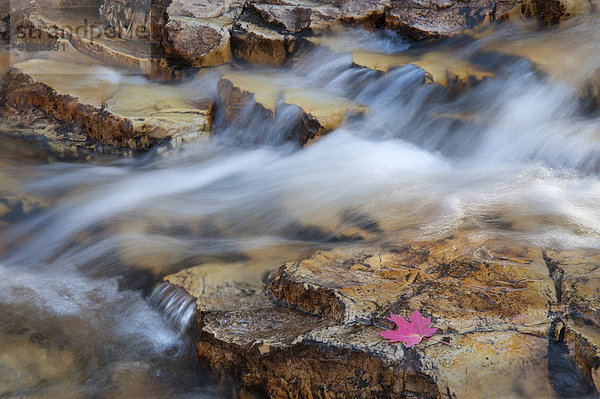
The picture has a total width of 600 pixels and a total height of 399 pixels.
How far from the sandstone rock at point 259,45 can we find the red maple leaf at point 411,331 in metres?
5.11

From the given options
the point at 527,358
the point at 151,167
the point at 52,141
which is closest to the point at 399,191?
the point at 527,358

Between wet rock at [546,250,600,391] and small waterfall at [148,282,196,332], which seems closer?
wet rock at [546,250,600,391]

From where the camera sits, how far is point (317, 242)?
3.78 metres

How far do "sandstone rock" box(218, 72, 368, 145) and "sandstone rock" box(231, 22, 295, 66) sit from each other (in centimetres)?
49

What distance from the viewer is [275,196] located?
473 cm

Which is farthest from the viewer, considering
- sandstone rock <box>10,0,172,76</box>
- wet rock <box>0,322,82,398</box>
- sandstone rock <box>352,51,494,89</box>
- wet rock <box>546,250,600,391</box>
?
sandstone rock <box>10,0,172,76</box>

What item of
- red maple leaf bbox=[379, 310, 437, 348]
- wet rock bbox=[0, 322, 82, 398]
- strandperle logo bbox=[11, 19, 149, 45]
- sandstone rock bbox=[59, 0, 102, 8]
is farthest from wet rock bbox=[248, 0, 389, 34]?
red maple leaf bbox=[379, 310, 437, 348]

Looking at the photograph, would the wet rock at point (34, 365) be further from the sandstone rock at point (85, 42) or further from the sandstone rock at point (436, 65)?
the sandstone rock at point (85, 42)

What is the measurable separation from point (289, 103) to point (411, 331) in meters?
3.76

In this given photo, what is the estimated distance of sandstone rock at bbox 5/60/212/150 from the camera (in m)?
5.72

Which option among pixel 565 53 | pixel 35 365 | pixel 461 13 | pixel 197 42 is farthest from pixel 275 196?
pixel 461 13

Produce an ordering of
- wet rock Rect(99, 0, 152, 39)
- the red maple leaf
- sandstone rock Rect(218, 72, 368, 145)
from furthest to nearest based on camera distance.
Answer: wet rock Rect(99, 0, 152, 39), sandstone rock Rect(218, 72, 368, 145), the red maple leaf

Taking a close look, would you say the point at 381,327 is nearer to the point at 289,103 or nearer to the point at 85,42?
the point at 289,103

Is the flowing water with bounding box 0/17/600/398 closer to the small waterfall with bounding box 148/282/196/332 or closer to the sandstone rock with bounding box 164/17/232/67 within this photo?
the small waterfall with bounding box 148/282/196/332
